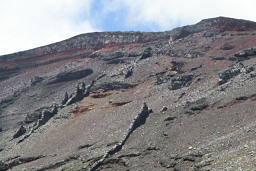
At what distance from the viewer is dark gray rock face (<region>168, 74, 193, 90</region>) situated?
1752 inches

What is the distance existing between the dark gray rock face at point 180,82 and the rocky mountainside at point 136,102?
0.34 feet

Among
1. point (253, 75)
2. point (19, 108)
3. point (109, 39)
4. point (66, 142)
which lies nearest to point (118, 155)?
point (66, 142)

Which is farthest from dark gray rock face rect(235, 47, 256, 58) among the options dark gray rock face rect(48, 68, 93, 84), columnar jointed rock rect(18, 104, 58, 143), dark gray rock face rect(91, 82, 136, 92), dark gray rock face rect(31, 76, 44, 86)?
dark gray rock face rect(31, 76, 44, 86)

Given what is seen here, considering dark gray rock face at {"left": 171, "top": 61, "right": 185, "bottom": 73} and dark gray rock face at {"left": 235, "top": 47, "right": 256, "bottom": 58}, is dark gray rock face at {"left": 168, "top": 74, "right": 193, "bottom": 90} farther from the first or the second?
dark gray rock face at {"left": 235, "top": 47, "right": 256, "bottom": 58}

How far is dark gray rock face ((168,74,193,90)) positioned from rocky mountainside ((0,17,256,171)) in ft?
0.34

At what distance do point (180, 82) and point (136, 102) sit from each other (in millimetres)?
5198

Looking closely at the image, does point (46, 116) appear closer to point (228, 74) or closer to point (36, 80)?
A: point (36, 80)

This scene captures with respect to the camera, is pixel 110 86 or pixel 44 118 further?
pixel 110 86

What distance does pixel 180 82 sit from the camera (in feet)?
148

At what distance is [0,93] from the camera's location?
218 feet

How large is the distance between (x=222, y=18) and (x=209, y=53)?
1296cm

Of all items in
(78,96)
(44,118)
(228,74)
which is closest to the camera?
(228,74)

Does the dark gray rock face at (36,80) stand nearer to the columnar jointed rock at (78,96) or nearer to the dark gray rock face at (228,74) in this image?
the columnar jointed rock at (78,96)

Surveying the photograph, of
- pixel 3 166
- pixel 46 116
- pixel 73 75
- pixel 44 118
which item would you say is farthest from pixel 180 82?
pixel 73 75
